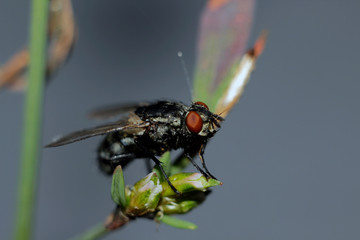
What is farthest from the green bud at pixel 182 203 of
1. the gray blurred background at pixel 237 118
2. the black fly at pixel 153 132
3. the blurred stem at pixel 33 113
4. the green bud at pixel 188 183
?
the gray blurred background at pixel 237 118

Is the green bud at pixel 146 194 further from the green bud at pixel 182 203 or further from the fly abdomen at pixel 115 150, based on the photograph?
the fly abdomen at pixel 115 150

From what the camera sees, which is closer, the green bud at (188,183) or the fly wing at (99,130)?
the green bud at (188,183)

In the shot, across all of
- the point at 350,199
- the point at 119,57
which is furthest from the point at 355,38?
the point at 119,57

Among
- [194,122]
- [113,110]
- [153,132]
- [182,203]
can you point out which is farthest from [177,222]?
[113,110]

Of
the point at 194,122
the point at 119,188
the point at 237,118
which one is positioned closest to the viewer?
the point at 119,188

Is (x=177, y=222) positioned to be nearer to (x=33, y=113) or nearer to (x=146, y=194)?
(x=146, y=194)
